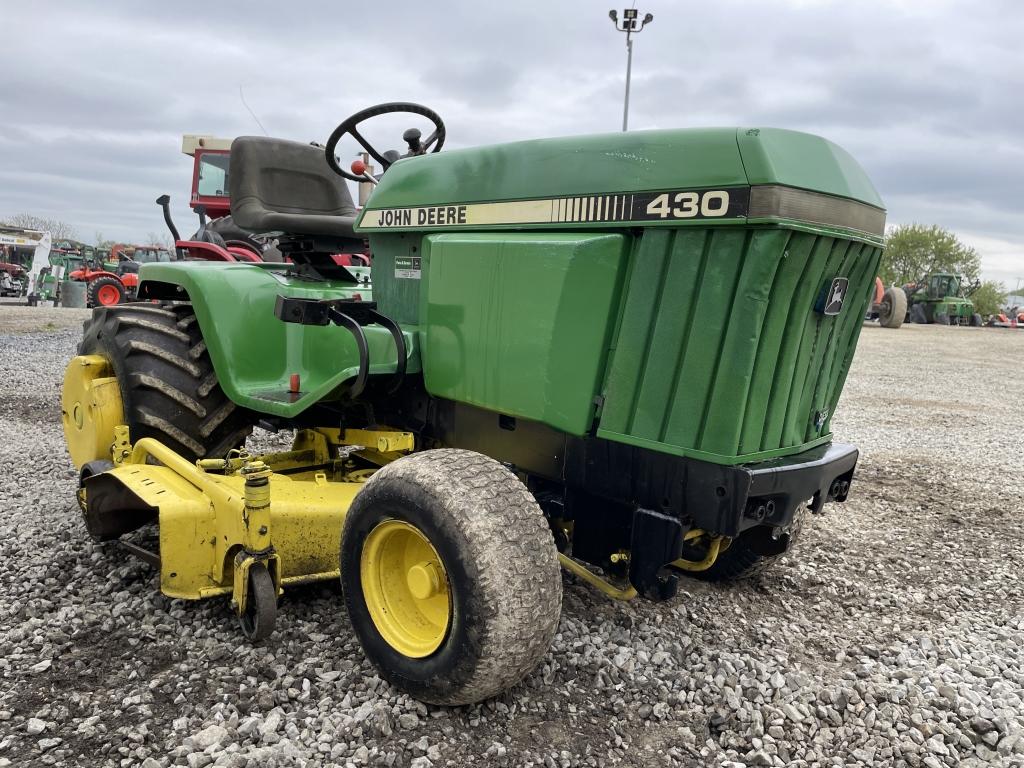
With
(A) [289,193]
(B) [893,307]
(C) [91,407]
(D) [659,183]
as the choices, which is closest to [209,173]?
(A) [289,193]

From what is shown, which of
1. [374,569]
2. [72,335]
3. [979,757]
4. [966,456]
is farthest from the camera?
[72,335]

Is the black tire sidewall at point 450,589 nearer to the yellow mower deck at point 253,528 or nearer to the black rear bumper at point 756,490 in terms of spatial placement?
the yellow mower deck at point 253,528

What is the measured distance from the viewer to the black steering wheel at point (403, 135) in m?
3.40

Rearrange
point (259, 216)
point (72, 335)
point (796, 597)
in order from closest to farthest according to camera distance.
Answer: point (796, 597)
point (259, 216)
point (72, 335)

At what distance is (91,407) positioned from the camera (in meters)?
3.62

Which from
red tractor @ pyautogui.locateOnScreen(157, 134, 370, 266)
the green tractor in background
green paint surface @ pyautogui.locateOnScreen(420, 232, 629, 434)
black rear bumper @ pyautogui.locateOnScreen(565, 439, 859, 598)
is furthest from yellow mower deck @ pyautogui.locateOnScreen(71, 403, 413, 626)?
the green tractor in background

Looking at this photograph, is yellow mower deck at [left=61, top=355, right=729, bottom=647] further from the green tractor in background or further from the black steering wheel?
the green tractor in background

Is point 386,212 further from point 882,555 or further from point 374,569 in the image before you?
point 882,555

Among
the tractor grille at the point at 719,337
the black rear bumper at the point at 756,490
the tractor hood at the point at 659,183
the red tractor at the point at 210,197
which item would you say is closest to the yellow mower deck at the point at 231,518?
the tractor hood at the point at 659,183

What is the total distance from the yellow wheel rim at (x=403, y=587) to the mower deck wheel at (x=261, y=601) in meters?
0.35

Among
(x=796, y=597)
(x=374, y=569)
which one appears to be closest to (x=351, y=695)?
(x=374, y=569)

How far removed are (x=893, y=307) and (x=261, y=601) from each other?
28.0 meters

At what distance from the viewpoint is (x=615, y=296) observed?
2.34m

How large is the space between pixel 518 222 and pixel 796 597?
2.08 metres
